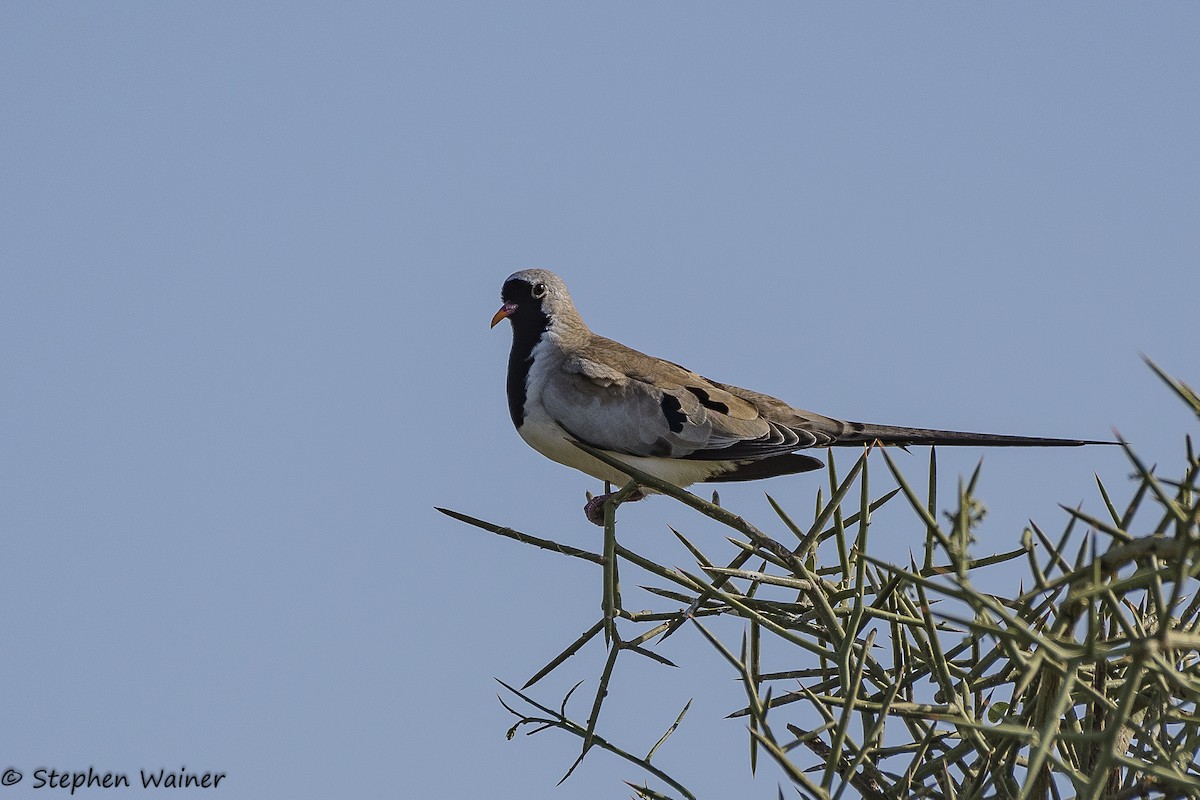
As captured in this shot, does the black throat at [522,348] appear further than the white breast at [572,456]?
Yes

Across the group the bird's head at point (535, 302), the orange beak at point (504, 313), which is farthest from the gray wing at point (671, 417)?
the orange beak at point (504, 313)

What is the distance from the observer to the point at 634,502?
6.07m

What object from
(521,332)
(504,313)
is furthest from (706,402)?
(504,313)

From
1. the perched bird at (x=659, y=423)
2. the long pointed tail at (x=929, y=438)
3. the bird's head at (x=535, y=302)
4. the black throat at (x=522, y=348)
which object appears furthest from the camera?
the bird's head at (x=535, y=302)

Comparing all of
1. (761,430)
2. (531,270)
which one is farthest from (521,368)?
(761,430)

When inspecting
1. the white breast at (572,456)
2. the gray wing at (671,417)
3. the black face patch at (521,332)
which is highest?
the black face patch at (521,332)

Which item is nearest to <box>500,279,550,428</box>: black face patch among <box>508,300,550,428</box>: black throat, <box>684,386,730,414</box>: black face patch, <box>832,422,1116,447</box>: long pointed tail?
<box>508,300,550,428</box>: black throat

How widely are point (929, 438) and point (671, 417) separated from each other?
1.21 meters

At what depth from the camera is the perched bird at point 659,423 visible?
5953mm

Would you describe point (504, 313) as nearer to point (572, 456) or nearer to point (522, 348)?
point (522, 348)

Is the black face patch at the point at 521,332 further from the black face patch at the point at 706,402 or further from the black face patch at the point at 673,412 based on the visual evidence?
the black face patch at the point at 706,402

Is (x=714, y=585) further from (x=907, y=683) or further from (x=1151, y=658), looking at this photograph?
(x=1151, y=658)

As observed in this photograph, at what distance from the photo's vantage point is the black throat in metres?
6.42

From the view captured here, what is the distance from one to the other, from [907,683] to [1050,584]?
73 centimetres
